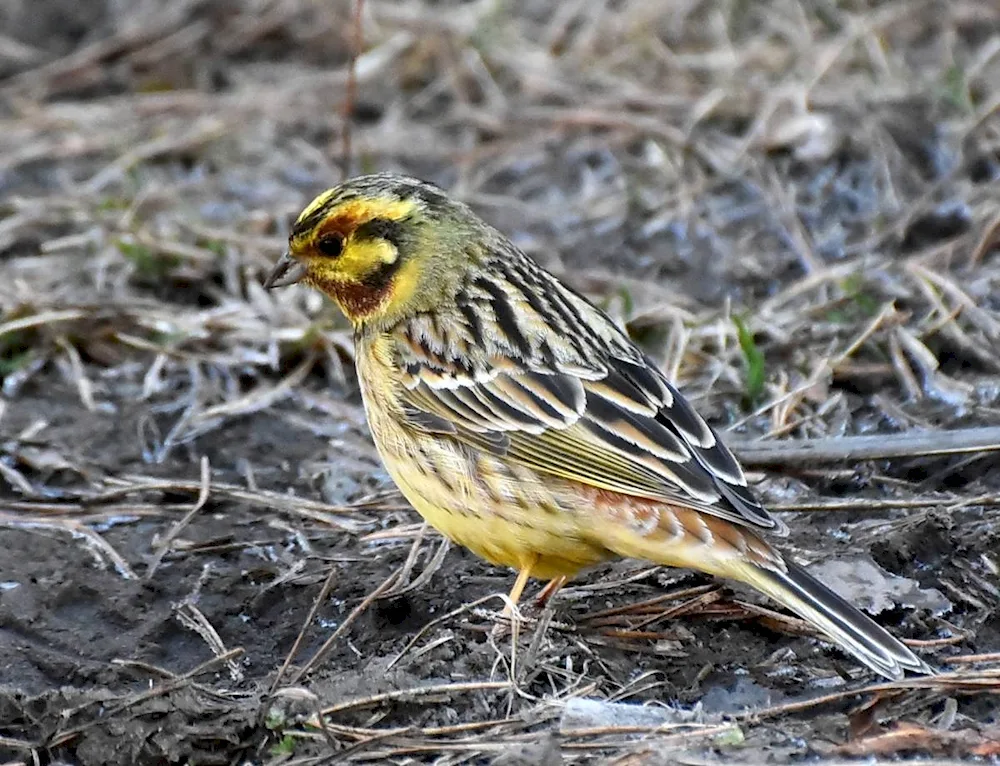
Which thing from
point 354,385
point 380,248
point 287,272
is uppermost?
point 380,248

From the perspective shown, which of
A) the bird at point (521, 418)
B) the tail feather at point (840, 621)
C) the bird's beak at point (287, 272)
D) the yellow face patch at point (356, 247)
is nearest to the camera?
the tail feather at point (840, 621)

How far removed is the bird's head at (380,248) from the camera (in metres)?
5.08

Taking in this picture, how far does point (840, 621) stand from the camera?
402 cm

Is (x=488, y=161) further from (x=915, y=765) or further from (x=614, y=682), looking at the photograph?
(x=915, y=765)

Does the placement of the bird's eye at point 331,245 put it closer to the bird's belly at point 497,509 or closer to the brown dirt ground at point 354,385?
the bird's belly at point 497,509

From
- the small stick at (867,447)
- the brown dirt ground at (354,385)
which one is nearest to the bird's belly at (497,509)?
the brown dirt ground at (354,385)

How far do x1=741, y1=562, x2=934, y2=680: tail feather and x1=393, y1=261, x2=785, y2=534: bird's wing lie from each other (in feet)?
0.53

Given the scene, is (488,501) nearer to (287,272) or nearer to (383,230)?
(383,230)

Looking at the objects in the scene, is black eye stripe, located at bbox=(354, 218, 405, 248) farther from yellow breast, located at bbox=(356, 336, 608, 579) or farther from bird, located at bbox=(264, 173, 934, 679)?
yellow breast, located at bbox=(356, 336, 608, 579)

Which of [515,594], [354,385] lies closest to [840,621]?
[515,594]

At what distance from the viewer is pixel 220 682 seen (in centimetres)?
450

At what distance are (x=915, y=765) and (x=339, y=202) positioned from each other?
8.56 feet

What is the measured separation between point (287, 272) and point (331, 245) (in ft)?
0.75

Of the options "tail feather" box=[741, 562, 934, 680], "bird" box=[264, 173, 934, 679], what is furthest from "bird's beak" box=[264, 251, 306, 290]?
"tail feather" box=[741, 562, 934, 680]
